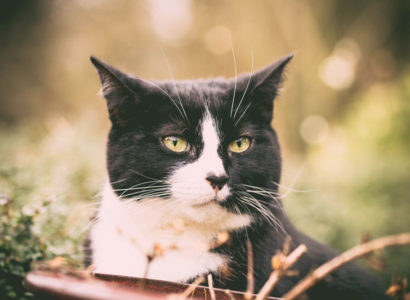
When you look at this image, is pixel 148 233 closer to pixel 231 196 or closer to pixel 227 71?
pixel 231 196

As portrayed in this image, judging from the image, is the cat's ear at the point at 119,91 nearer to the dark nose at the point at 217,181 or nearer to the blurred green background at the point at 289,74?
the dark nose at the point at 217,181

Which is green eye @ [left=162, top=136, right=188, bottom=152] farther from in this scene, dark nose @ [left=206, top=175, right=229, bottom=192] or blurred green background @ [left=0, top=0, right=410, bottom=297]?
blurred green background @ [left=0, top=0, right=410, bottom=297]

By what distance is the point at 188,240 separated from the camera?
4.34 ft

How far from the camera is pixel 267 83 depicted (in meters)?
1.54

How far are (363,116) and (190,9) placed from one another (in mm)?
4069

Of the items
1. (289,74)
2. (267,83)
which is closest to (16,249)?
(267,83)

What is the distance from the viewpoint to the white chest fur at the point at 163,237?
4.16 ft

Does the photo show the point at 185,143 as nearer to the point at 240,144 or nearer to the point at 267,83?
the point at 240,144

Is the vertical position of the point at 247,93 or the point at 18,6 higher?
the point at 18,6

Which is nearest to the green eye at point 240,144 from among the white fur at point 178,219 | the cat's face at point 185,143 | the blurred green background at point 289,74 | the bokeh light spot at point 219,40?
the cat's face at point 185,143

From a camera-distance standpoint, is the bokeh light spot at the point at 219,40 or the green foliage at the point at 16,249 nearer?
the green foliage at the point at 16,249

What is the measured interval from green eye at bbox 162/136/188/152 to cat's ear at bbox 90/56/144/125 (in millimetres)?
171

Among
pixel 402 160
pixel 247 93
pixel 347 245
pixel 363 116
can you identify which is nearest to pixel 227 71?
pixel 363 116

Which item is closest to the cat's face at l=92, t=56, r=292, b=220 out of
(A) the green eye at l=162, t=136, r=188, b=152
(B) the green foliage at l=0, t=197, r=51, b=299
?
(A) the green eye at l=162, t=136, r=188, b=152
